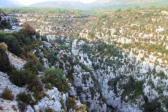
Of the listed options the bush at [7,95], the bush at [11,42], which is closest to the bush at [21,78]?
the bush at [7,95]

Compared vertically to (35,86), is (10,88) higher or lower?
higher

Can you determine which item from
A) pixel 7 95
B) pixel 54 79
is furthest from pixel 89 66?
pixel 7 95

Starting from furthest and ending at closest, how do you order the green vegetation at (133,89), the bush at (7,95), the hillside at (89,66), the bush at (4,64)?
the green vegetation at (133,89) < the bush at (4,64) < the hillside at (89,66) < the bush at (7,95)

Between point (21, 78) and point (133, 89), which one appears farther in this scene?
point (133, 89)

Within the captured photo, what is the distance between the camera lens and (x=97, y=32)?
107 metres

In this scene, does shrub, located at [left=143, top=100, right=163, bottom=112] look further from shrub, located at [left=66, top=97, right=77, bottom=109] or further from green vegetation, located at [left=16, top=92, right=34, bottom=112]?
green vegetation, located at [left=16, top=92, right=34, bottom=112]

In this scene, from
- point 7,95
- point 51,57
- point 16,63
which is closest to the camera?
point 7,95

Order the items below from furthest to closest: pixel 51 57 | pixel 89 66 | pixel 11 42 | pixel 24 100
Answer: pixel 89 66, pixel 51 57, pixel 11 42, pixel 24 100

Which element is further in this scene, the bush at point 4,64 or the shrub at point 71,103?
the shrub at point 71,103

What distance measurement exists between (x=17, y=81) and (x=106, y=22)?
103 metres

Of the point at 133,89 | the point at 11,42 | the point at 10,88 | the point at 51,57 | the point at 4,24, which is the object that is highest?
the point at 4,24

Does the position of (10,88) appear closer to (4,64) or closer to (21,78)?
(21,78)

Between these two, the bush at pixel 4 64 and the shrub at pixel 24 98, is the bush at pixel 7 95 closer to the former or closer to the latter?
the shrub at pixel 24 98

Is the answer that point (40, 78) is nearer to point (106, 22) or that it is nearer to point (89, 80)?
point (89, 80)
